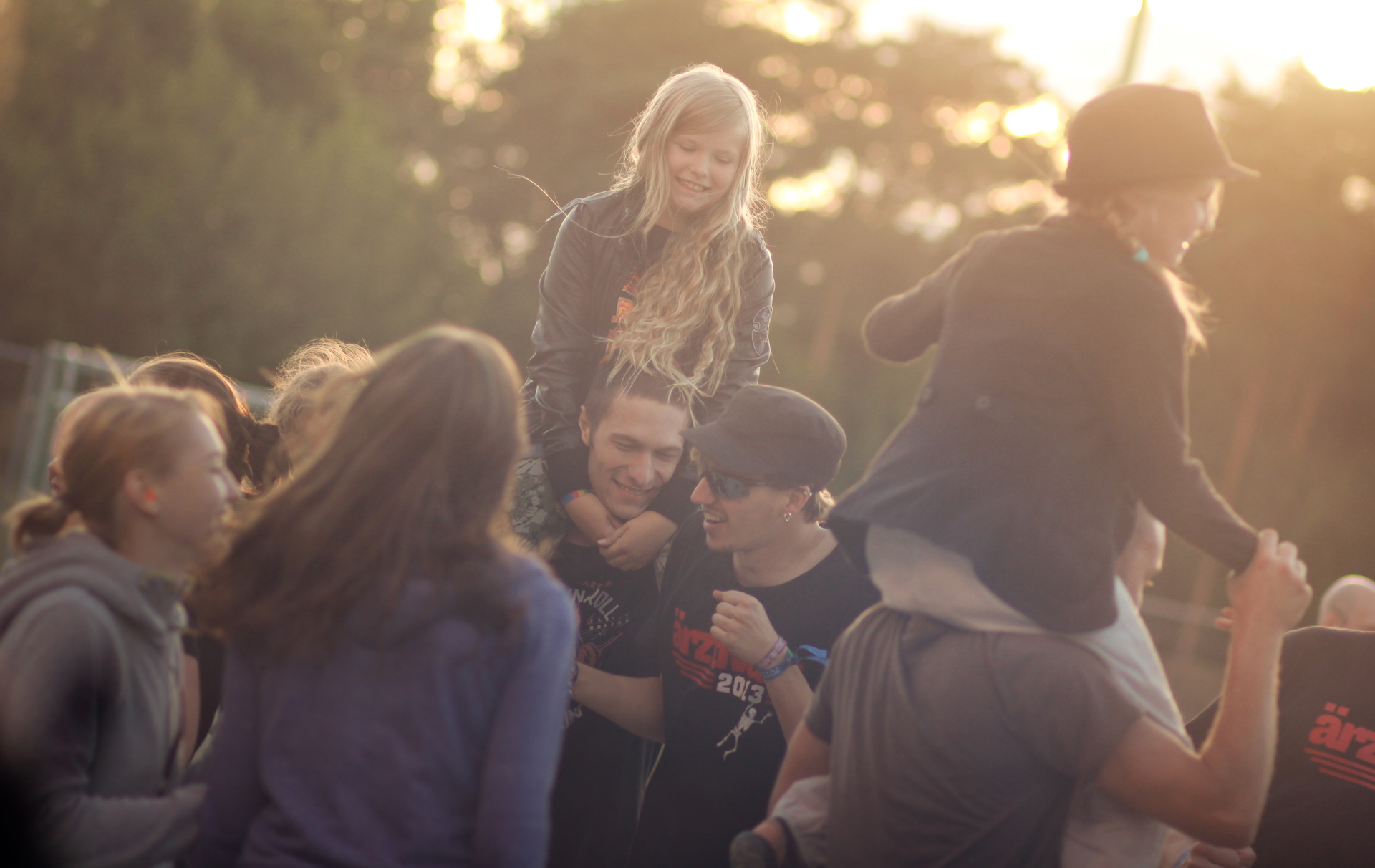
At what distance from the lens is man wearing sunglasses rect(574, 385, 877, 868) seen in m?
3.06

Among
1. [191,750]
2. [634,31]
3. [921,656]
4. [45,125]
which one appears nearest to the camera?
[921,656]

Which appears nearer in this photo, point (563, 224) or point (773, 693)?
point (773, 693)

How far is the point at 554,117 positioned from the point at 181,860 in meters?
24.4

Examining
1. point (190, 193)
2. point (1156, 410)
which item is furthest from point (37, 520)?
point (190, 193)

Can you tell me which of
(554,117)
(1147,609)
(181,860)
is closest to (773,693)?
(181,860)

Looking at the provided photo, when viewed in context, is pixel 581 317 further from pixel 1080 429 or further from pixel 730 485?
pixel 1080 429

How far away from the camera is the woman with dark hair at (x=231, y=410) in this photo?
122 inches

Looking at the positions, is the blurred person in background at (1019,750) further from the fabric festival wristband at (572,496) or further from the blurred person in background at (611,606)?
the fabric festival wristband at (572,496)

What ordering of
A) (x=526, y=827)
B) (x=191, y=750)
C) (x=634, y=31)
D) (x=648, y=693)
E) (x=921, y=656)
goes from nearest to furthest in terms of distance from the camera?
(x=526, y=827), (x=921, y=656), (x=191, y=750), (x=648, y=693), (x=634, y=31)

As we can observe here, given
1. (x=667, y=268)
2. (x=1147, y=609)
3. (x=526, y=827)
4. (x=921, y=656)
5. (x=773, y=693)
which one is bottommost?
(x=1147, y=609)

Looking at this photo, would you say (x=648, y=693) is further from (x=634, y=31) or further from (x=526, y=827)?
(x=634, y=31)

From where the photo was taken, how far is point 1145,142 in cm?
203

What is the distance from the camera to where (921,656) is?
6.96 feet

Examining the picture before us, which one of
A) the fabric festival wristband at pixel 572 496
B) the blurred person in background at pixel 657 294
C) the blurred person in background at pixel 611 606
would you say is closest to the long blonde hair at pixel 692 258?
the blurred person in background at pixel 657 294
